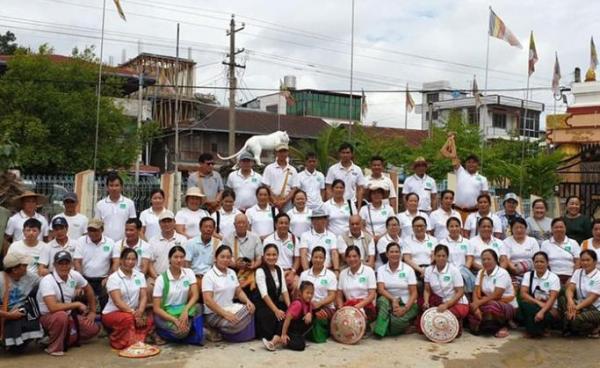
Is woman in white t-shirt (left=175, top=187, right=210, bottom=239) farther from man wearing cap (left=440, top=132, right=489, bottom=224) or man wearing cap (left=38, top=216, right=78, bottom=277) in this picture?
man wearing cap (left=440, top=132, right=489, bottom=224)

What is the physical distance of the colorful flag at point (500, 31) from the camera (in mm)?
14357

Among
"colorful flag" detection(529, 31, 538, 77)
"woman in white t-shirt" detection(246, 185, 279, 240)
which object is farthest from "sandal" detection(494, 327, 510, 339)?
"colorful flag" detection(529, 31, 538, 77)

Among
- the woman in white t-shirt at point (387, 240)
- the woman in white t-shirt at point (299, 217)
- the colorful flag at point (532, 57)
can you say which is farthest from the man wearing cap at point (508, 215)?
the colorful flag at point (532, 57)

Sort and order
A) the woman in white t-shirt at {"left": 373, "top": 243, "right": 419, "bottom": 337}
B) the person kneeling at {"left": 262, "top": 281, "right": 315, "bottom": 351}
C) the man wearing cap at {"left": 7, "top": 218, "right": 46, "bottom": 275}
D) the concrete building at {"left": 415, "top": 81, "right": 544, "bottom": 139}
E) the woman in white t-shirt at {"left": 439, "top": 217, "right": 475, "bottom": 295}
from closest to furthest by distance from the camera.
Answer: the person kneeling at {"left": 262, "top": 281, "right": 315, "bottom": 351} < the man wearing cap at {"left": 7, "top": 218, "right": 46, "bottom": 275} < the woman in white t-shirt at {"left": 373, "top": 243, "right": 419, "bottom": 337} < the woman in white t-shirt at {"left": 439, "top": 217, "right": 475, "bottom": 295} < the concrete building at {"left": 415, "top": 81, "right": 544, "bottom": 139}

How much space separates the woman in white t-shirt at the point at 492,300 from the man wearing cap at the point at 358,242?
3.98 feet

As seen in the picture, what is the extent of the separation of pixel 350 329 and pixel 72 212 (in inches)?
130

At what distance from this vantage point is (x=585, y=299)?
642 cm

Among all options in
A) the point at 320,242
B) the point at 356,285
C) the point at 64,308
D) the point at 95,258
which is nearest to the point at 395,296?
the point at 356,285

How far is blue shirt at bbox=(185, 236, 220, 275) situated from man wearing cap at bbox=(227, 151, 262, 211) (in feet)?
3.51

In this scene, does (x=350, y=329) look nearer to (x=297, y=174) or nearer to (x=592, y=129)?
(x=297, y=174)

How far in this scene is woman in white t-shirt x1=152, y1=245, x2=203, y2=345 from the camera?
5844 millimetres

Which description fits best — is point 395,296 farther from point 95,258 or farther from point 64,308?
point 64,308

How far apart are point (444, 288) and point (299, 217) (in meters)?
1.82

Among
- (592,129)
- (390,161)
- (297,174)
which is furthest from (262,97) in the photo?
(297,174)
